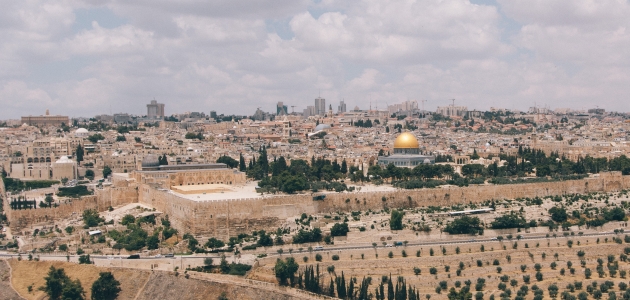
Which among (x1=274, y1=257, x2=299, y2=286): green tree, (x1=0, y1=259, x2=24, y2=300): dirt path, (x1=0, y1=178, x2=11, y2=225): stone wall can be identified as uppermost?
(x1=0, y1=178, x2=11, y2=225): stone wall

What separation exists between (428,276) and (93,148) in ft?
180

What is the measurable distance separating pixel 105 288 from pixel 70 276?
119 inches

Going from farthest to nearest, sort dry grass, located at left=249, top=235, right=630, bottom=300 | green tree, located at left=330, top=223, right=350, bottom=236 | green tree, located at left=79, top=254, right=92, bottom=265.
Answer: green tree, located at left=330, top=223, right=350, bottom=236 < green tree, located at left=79, top=254, right=92, bottom=265 < dry grass, located at left=249, top=235, right=630, bottom=300

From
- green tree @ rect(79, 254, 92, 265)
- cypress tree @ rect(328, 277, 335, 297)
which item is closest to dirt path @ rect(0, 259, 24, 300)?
green tree @ rect(79, 254, 92, 265)

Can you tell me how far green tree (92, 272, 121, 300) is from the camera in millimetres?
40469

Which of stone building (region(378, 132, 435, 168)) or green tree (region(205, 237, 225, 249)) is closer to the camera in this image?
green tree (region(205, 237, 225, 249))

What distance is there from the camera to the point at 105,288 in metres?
40.5

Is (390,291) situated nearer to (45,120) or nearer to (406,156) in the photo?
(406,156)

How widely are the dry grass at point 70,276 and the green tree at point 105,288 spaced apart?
382mm

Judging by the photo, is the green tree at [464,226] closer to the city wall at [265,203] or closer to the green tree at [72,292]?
the city wall at [265,203]

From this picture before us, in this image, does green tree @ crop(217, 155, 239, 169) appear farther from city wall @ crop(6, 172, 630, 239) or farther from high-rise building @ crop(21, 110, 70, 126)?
high-rise building @ crop(21, 110, 70, 126)

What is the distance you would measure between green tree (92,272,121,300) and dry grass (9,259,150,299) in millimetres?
382

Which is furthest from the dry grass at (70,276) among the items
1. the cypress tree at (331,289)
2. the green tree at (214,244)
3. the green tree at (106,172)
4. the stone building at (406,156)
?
the green tree at (106,172)

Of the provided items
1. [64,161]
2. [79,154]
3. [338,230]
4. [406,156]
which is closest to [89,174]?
[64,161]
